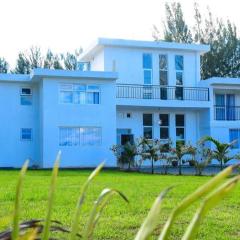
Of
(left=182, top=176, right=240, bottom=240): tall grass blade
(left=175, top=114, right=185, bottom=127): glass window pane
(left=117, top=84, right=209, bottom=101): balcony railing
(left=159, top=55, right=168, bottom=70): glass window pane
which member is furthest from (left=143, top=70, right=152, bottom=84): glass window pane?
(left=182, top=176, right=240, bottom=240): tall grass blade

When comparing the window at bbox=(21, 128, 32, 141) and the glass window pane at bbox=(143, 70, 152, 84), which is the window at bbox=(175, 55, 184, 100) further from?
the window at bbox=(21, 128, 32, 141)

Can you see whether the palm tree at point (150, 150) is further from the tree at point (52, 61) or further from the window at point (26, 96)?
the tree at point (52, 61)

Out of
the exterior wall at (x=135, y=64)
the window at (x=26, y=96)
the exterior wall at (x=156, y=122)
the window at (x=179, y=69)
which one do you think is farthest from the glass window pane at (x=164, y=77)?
the window at (x=26, y=96)

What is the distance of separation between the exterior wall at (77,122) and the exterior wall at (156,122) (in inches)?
82.5

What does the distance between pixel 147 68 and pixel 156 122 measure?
319 centimetres

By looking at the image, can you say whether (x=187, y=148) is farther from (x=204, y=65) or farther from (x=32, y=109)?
(x=204, y=65)

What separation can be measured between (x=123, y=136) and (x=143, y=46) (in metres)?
5.26

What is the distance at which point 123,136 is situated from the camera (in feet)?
100

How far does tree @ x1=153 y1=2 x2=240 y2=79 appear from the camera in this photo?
152ft

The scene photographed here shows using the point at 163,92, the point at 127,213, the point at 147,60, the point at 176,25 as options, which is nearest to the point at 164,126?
the point at 163,92

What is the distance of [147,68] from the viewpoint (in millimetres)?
31344

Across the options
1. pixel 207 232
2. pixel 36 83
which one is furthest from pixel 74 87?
pixel 207 232

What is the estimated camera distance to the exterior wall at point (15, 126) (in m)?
28.0

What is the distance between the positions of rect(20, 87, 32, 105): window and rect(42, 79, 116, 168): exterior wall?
1.85 m
